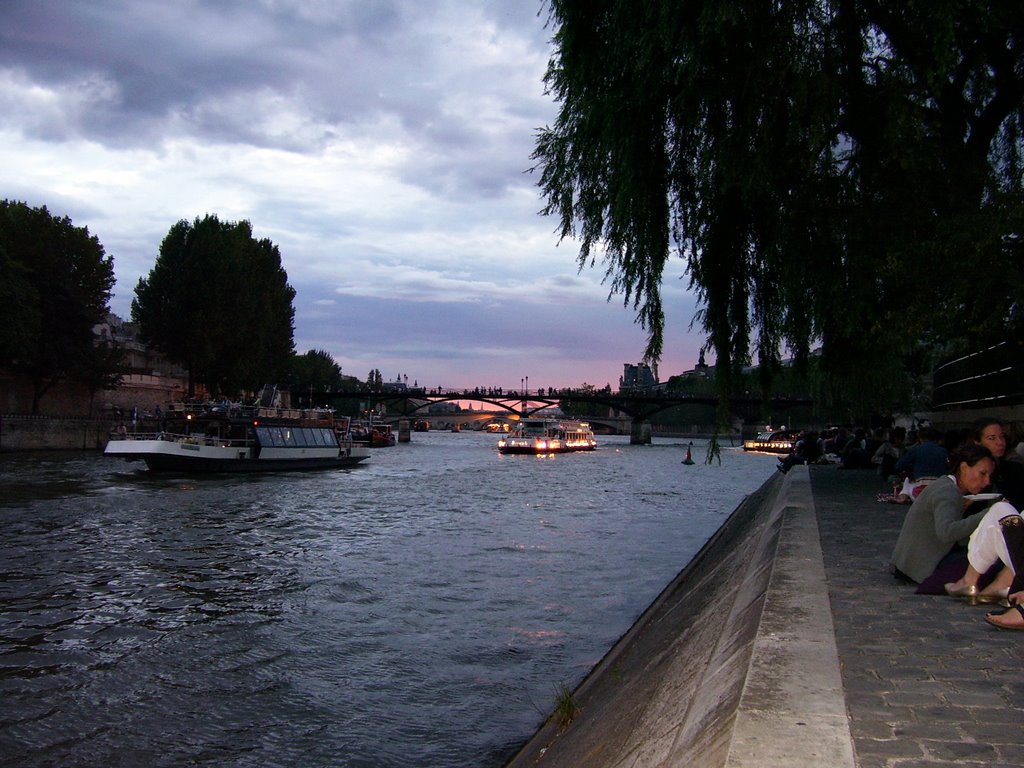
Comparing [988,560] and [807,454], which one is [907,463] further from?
[807,454]

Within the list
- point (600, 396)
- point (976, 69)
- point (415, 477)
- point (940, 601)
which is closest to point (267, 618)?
point (940, 601)

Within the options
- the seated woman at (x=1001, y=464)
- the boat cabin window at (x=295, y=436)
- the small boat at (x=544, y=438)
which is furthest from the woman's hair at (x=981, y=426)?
the small boat at (x=544, y=438)

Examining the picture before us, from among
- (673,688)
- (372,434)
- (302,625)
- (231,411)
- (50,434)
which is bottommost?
(302,625)

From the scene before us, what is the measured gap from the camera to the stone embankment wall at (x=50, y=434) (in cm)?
5725

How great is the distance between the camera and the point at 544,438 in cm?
8625

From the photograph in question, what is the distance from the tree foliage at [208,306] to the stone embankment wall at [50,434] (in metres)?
9.41

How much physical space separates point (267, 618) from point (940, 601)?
9.19m

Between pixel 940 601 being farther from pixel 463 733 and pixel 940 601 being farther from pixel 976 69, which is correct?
pixel 976 69

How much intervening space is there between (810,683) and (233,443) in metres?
46.1

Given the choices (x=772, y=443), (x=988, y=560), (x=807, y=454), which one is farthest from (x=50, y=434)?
(x=772, y=443)

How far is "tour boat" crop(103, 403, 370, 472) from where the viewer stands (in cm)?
4150

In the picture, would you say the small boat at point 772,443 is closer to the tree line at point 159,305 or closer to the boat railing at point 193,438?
the tree line at point 159,305

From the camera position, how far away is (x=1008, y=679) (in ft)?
14.7

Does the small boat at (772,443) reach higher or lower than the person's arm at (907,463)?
lower
